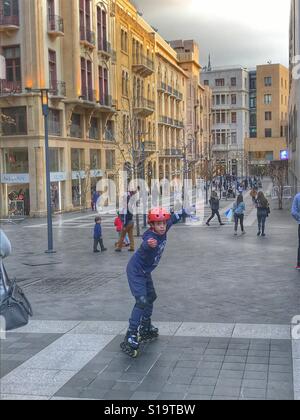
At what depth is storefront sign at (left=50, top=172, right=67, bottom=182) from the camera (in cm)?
3341

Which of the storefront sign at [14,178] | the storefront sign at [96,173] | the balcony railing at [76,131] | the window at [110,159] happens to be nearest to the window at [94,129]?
the window at [110,159]

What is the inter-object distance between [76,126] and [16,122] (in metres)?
6.14

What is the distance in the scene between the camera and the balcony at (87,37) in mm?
36275

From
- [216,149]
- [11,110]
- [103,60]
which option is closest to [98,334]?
[11,110]

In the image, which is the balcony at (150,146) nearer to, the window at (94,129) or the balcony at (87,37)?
the window at (94,129)

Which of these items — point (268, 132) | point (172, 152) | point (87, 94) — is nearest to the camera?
point (87, 94)

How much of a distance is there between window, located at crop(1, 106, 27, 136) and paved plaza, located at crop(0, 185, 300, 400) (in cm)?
A: 1838

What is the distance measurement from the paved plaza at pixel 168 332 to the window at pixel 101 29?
28.3 m

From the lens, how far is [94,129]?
4112cm

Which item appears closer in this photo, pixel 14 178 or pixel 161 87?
pixel 14 178

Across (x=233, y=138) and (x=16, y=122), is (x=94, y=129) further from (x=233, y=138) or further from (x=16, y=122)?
(x=233, y=138)

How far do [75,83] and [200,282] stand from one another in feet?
86.8

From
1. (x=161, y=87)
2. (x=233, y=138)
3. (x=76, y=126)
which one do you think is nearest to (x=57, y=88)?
(x=76, y=126)
